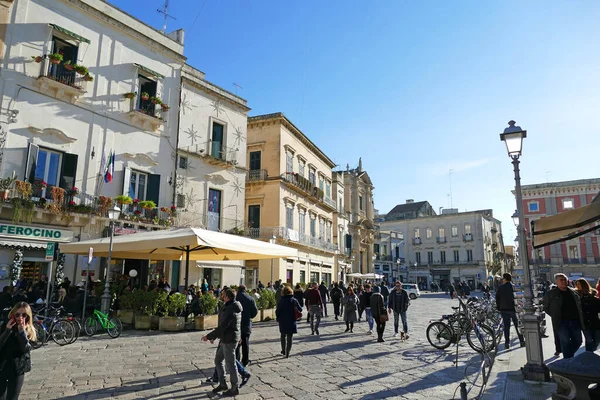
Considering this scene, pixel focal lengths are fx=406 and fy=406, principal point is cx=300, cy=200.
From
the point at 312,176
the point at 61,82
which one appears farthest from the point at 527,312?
the point at 312,176

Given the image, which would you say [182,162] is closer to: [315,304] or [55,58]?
[55,58]

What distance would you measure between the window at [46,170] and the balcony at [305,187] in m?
15.7

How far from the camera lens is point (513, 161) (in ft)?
24.5

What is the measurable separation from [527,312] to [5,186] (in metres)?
15.4

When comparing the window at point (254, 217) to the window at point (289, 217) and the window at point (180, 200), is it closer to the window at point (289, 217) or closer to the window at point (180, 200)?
the window at point (289, 217)

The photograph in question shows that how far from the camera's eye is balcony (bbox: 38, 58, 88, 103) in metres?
15.2

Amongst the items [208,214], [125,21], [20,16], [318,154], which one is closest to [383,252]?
[318,154]

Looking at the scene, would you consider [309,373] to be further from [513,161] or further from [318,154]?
[318,154]

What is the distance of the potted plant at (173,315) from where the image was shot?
39.6ft

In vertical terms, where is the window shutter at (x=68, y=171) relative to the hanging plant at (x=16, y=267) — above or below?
above

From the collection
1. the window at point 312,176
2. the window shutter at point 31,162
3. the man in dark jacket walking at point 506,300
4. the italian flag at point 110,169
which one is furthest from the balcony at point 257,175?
the man in dark jacket walking at point 506,300

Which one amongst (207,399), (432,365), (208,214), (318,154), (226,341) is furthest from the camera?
(318,154)

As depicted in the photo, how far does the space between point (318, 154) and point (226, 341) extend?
3200cm

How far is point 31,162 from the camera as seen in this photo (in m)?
14.6
